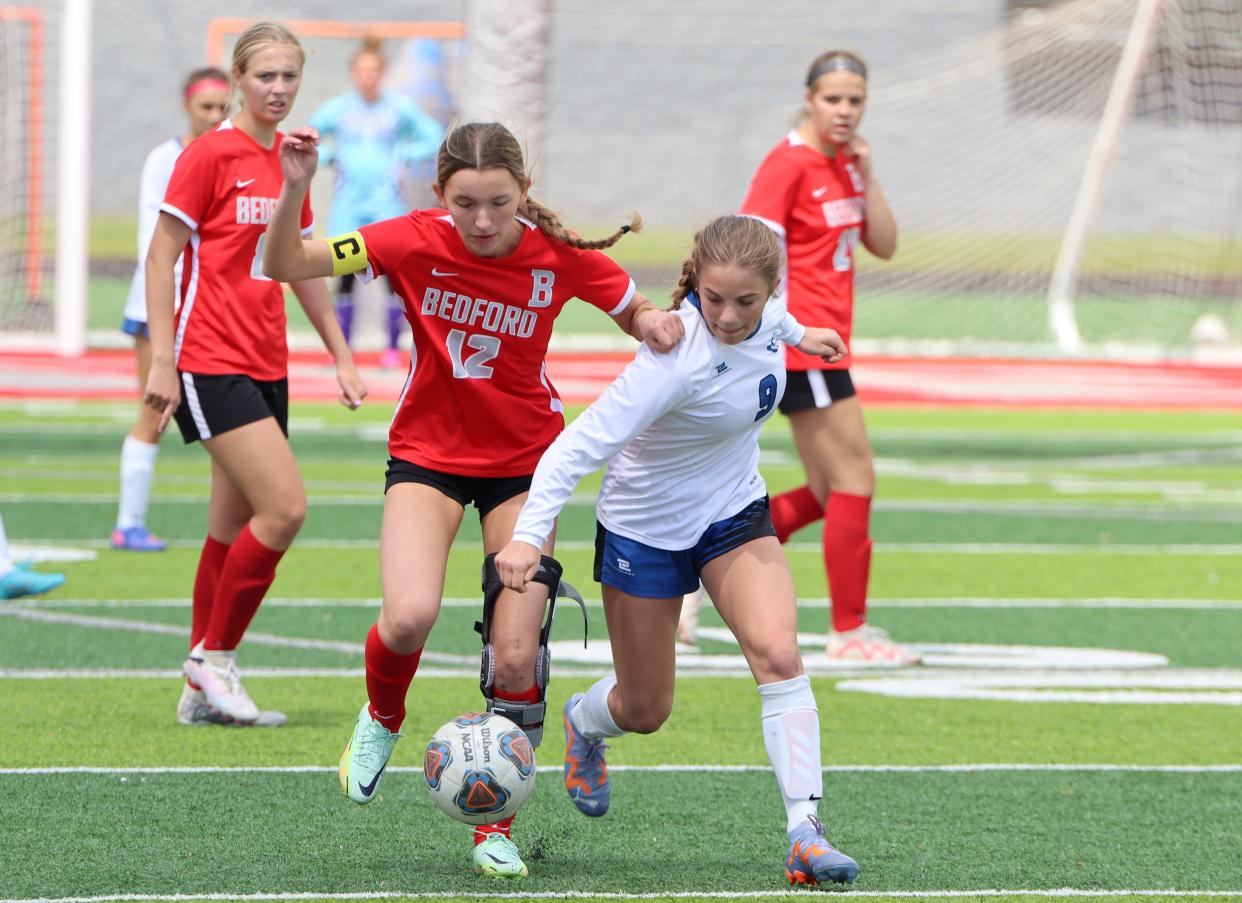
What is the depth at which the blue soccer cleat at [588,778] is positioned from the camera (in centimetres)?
510

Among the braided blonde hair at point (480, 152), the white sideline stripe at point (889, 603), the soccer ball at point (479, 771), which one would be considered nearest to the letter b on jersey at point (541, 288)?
the braided blonde hair at point (480, 152)

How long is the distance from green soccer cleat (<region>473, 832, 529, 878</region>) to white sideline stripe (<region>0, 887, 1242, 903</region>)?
15 centimetres

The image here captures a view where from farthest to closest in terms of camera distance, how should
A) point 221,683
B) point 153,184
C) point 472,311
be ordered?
1. point 153,184
2. point 221,683
3. point 472,311

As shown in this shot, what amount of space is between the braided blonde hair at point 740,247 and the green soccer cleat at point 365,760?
4.74 feet

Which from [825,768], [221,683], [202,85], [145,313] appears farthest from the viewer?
[145,313]

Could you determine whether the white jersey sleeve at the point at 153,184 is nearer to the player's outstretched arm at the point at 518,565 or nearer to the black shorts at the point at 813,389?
the black shorts at the point at 813,389

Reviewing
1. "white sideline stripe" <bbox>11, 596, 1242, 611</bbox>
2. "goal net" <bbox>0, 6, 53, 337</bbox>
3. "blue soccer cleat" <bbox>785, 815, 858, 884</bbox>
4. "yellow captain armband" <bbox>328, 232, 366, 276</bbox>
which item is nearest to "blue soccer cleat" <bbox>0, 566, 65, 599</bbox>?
"white sideline stripe" <bbox>11, 596, 1242, 611</bbox>

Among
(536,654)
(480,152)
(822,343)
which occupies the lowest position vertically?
(536,654)

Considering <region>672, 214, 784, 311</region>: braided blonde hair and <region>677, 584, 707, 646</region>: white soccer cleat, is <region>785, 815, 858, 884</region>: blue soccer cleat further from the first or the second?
<region>677, 584, 707, 646</region>: white soccer cleat

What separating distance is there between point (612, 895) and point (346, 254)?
171 centimetres

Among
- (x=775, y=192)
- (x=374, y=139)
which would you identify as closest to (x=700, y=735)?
(x=775, y=192)

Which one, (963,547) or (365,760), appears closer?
→ (365,760)

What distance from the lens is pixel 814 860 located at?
171 inches

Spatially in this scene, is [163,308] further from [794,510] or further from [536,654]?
[794,510]
